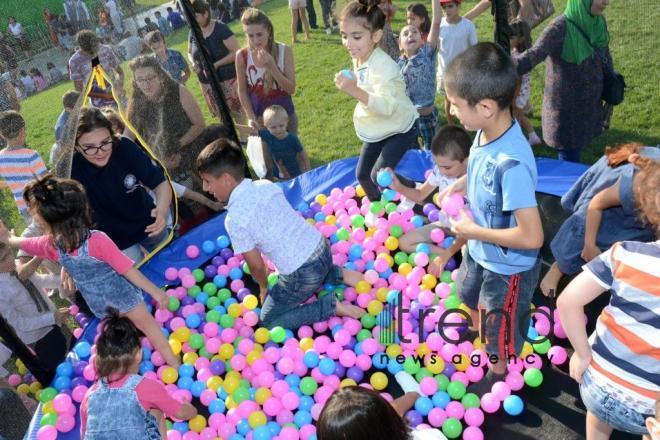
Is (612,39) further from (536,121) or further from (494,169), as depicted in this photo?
(494,169)

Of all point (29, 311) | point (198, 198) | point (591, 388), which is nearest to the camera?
point (591, 388)

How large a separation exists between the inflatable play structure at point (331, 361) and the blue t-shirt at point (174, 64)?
140 centimetres

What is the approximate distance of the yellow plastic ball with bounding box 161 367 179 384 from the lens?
139 inches

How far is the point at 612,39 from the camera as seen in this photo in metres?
7.58

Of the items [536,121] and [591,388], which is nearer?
[591,388]

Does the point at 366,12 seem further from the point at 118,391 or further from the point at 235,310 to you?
the point at 118,391

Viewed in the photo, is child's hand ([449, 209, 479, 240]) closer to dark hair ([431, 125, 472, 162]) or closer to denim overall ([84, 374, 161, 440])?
dark hair ([431, 125, 472, 162])

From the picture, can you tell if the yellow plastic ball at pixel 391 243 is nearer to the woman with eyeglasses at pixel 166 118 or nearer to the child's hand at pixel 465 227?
the child's hand at pixel 465 227

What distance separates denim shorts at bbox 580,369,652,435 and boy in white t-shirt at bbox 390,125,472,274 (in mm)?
1672

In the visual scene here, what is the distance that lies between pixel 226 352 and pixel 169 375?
0.37m

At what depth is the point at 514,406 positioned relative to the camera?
2.97 metres

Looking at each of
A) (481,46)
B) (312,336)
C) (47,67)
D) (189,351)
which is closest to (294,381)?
(312,336)

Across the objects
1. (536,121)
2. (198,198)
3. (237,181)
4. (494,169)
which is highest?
(494,169)

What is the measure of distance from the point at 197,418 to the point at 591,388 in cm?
208
